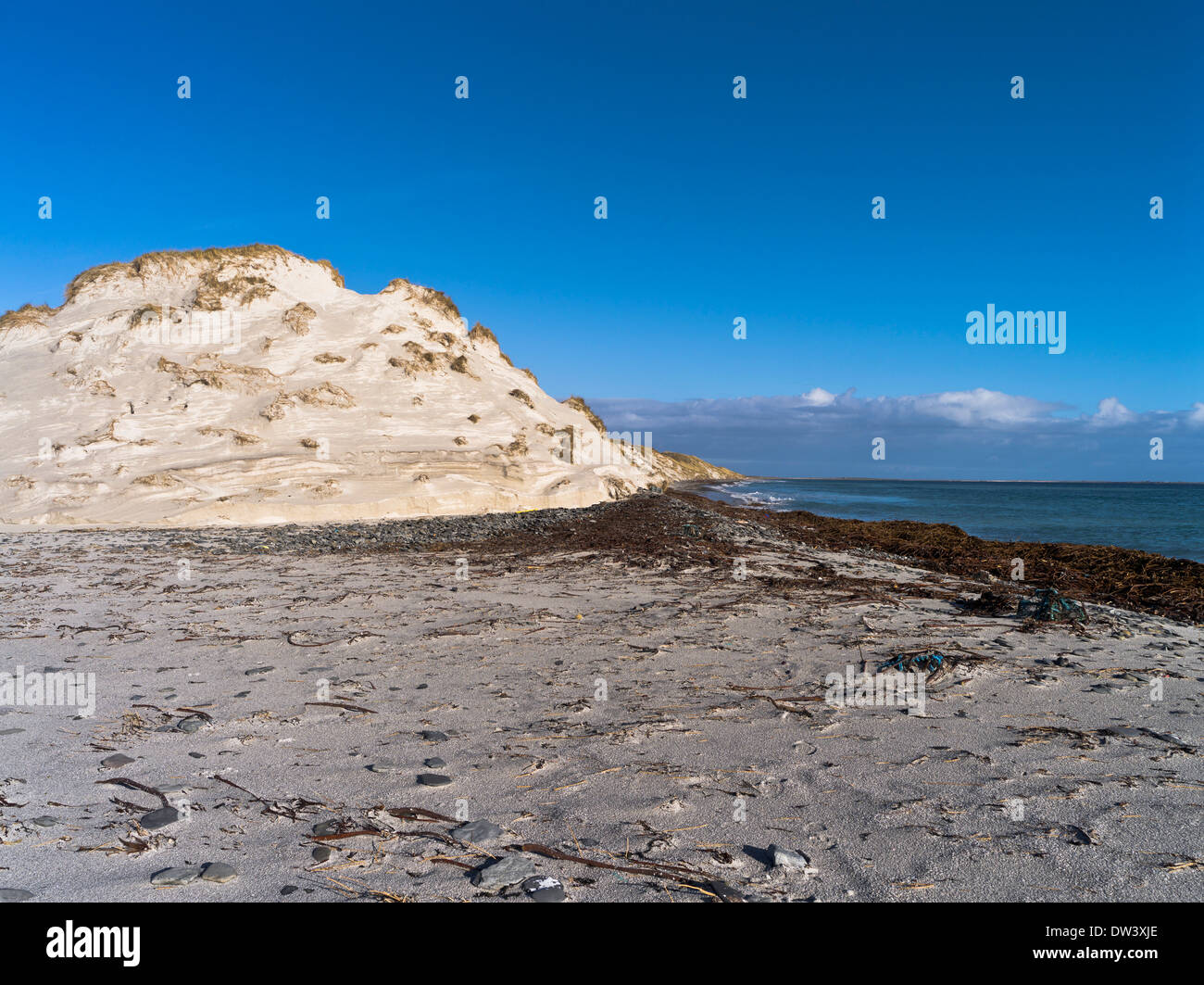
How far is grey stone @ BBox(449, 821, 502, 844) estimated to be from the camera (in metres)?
3.53

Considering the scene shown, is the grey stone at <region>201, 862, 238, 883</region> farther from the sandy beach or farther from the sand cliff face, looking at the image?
the sand cliff face

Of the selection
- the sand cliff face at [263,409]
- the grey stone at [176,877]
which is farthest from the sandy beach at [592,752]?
the sand cliff face at [263,409]

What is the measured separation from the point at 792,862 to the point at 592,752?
1864 millimetres

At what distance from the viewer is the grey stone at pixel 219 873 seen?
10.2 feet

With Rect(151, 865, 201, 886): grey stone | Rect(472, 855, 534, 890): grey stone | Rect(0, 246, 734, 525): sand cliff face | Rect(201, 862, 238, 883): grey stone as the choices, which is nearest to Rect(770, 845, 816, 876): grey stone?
Rect(472, 855, 534, 890): grey stone

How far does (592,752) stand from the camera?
4.78m

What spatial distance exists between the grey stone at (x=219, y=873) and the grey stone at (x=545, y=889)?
1.48 metres

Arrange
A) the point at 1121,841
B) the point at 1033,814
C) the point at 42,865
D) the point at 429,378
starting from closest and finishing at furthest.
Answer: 1. the point at 42,865
2. the point at 1121,841
3. the point at 1033,814
4. the point at 429,378

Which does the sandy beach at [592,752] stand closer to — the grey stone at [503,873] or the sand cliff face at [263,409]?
the grey stone at [503,873]
